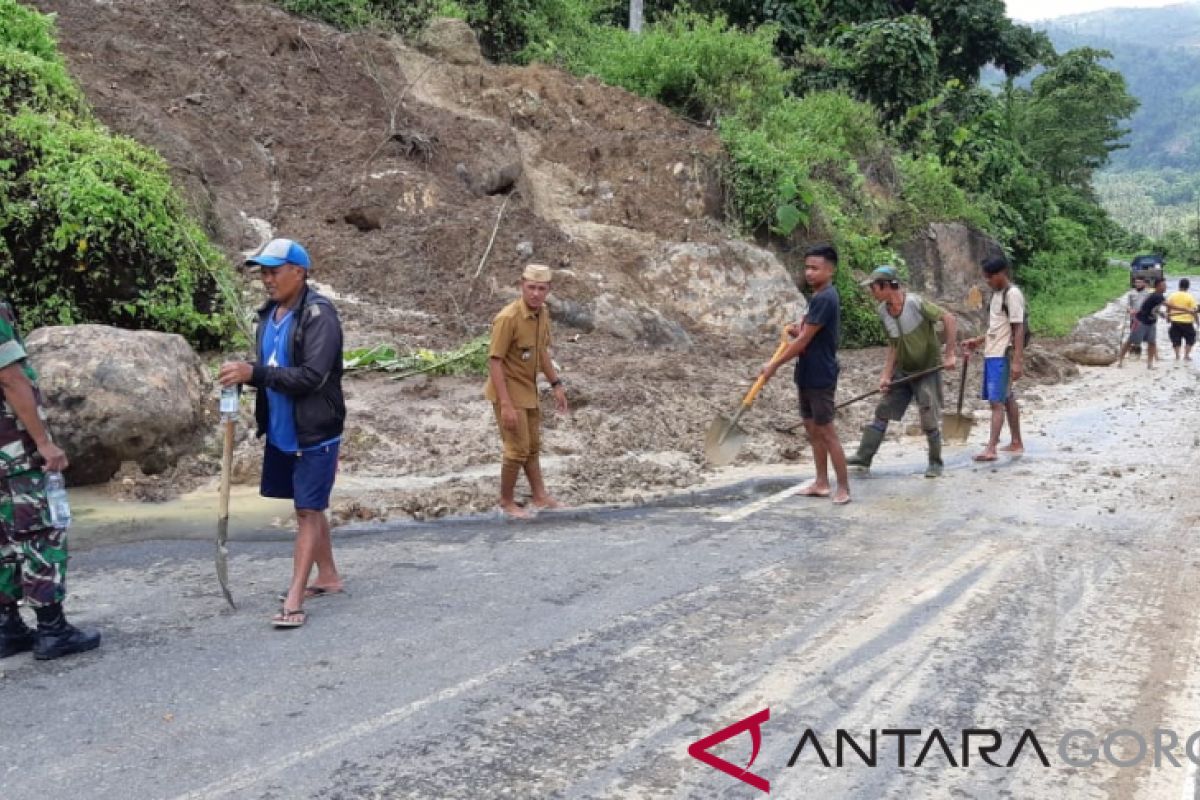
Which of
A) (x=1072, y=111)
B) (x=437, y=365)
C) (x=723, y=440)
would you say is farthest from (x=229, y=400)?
(x=1072, y=111)

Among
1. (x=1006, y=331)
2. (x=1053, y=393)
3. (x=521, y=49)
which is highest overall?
(x=521, y=49)

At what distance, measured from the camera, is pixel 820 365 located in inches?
312

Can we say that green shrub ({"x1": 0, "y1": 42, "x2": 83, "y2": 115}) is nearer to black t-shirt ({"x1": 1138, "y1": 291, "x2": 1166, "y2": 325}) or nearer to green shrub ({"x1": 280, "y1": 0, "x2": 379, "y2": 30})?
green shrub ({"x1": 280, "y1": 0, "x2": 379, "y2": 30})

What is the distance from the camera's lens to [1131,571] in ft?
19.9

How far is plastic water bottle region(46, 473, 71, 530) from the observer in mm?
4773

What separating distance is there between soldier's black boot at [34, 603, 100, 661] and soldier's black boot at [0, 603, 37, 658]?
8cm

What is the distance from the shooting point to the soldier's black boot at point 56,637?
4727mm

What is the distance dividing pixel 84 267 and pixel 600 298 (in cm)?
600

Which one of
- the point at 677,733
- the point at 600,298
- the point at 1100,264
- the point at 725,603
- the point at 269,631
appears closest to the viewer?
the point at 677,733

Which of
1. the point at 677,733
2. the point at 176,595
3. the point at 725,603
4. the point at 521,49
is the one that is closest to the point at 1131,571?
the point at 725,603

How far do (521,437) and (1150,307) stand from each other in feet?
48.5

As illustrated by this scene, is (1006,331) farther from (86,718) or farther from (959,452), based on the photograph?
(86,718)

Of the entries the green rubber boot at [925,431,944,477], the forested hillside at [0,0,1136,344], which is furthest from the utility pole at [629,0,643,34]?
the green rubber boot at [925,431,944,477]

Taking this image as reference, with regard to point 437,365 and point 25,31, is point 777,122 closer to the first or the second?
point 437,365
